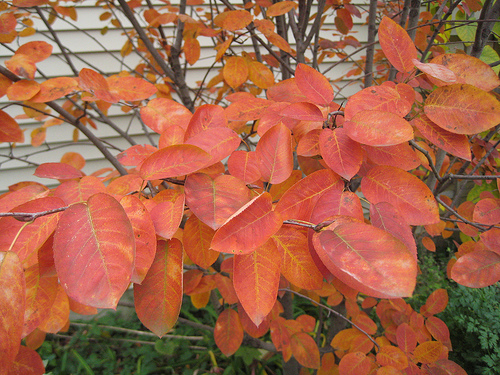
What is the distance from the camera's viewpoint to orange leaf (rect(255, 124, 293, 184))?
19.9 inches

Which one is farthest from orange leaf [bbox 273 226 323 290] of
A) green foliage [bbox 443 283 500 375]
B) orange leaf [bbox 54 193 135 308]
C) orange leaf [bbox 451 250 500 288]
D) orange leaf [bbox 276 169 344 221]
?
green foliage [bbox 443 283 500 375]

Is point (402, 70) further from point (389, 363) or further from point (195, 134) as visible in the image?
point (389, 363)

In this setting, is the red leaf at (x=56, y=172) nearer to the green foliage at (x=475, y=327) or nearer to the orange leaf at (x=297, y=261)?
the orange leaf at (x=297, y=261)

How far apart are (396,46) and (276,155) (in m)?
0.34

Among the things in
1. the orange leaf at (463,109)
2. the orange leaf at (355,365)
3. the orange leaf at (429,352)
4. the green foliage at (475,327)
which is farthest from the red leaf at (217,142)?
the green foliage at (475,327)

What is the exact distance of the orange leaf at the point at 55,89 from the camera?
0.66 m

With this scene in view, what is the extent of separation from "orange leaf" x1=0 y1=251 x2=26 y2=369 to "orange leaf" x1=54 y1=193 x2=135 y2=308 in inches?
2.1

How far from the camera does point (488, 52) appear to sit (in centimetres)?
178

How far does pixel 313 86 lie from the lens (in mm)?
565

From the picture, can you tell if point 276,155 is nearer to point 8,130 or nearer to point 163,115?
point 163,115

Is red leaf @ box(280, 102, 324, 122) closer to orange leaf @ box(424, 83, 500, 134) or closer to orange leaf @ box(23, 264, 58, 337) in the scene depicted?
orange leaf @ box(424, 83, 500, 134)

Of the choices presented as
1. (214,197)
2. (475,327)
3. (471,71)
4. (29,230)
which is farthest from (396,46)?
(475,327)

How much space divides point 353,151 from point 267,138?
0.15 meters

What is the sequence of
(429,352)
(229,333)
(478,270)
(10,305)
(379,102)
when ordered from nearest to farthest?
(10,305)
(379,102)
(478,270)
(429,352)
(229,333)
